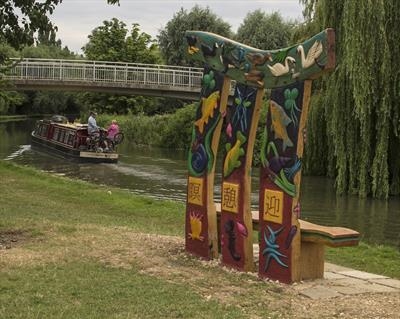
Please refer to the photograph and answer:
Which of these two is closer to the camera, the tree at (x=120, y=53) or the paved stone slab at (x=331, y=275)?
the paved stone slab at (x=331, y=275)

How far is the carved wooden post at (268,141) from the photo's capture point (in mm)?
6734

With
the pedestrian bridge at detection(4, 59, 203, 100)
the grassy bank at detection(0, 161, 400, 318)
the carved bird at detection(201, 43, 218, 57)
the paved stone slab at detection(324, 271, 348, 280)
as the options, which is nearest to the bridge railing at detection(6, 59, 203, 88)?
the pedestrian bridge at detection(4, 59, 203, 100)

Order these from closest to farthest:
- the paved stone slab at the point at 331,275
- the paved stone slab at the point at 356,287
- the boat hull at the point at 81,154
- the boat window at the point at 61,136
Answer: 1. the paved stone slab at the point at 356,287
2. the paved stone slab at the point at 331,275
3. the boat hull at the point at 81,154
4. the boat window at the point at 61,136

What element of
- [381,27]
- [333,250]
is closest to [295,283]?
[333,250]

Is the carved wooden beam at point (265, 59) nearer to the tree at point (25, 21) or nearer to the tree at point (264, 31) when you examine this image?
the tree at point (25, 21)

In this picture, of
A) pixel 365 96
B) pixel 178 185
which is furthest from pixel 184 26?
pixel 365 96

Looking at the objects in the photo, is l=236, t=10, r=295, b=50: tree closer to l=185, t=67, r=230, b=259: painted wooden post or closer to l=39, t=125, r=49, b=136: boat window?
l=39, t=125, r=49, b=136: boat window

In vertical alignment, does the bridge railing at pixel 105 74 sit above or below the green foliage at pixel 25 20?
above

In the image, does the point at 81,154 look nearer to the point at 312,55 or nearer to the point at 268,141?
the point at 268,141

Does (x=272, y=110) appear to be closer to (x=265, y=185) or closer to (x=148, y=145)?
(x=265, y=185)

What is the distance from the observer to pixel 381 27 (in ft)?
64.1

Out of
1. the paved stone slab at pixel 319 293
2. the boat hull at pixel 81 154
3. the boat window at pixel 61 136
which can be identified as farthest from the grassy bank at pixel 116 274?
the boat window at pixel 61 136

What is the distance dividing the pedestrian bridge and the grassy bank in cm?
3168

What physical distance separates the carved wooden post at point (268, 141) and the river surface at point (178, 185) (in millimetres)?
7138
